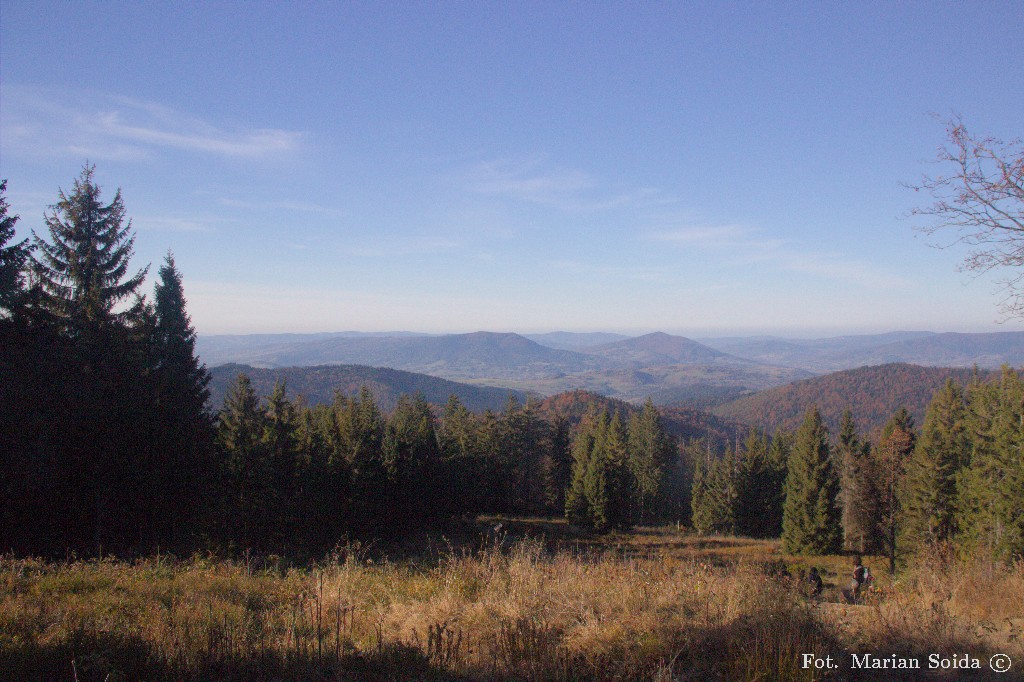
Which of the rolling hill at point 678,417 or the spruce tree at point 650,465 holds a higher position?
the spruce tree at point 650,465

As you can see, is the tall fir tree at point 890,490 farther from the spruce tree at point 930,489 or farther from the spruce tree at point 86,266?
the spruce tree at point 86,266

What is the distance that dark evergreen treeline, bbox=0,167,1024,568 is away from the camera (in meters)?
13.6

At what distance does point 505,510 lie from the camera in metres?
43.8

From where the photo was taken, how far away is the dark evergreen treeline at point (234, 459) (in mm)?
13562

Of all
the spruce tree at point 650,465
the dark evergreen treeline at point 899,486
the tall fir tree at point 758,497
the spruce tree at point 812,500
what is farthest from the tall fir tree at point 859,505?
the spruce tree at point 650,465

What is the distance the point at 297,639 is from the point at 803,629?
405 centimetres

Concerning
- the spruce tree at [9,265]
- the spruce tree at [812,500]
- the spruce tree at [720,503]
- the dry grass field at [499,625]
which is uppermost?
the spruce tree at [9,265]

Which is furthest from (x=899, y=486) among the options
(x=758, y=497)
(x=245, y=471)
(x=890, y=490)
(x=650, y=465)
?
(x=245, y=471)

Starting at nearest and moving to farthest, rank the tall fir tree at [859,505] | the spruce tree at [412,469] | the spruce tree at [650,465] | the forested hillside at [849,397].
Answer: the tall fir tree at [859,505] → the spruce tree at [412,469] → the spruce tree at [650,465] → the forested hillside at [849,397]

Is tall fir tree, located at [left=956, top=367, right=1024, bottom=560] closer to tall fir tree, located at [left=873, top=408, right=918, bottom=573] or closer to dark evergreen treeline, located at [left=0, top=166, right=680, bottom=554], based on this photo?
tall fir tree, located at [left=873, top=408, right=918, bottom=573]

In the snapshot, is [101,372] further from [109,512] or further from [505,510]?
[505,510]

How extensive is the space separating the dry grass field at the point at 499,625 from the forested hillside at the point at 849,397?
164330 millimetres

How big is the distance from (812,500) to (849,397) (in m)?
173

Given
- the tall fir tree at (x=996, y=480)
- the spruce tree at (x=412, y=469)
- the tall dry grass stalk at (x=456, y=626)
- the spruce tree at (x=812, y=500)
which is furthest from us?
the spruce tree at (x=412, y=469)
